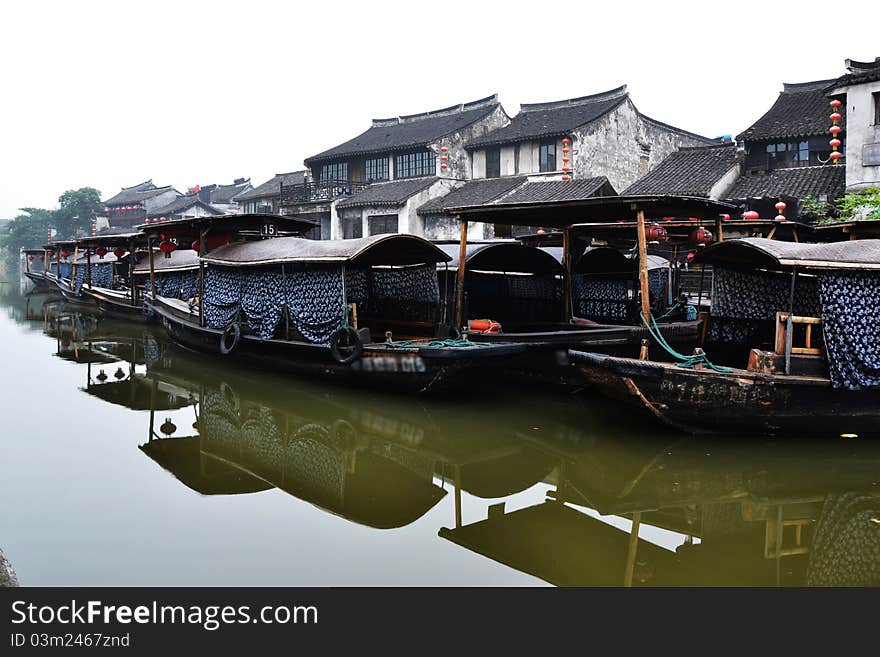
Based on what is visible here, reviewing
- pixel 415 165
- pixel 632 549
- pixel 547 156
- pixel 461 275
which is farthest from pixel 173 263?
pixel 632 549

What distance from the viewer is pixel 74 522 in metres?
5.47

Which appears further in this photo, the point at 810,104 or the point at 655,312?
the point at 810,104

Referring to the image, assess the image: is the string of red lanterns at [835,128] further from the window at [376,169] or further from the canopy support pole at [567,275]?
the window at [376,169]

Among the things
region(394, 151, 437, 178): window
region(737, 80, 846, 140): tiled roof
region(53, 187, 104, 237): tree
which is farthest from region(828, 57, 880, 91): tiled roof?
region(53, 187, 104, 237): tree

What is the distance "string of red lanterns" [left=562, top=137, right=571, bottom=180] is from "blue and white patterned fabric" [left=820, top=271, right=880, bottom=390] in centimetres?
1618

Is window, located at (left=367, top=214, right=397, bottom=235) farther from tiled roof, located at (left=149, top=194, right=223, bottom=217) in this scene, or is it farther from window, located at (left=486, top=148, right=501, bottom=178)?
tiled roof, located at (left=149, top=194, right=223, bottom=217)

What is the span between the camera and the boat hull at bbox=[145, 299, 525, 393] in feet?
28.4

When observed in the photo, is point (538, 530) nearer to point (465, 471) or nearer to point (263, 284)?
point (465, 471)

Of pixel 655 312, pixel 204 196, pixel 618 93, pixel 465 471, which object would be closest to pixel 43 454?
pixel 465 471

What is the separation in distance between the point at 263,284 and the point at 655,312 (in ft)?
22.3

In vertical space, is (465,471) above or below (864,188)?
below

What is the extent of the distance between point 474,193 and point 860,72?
12263 millimetres

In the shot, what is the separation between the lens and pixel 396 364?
9000 millimetres

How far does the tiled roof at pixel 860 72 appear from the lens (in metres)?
14.8
